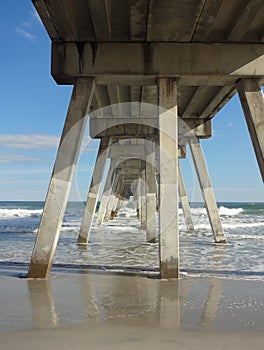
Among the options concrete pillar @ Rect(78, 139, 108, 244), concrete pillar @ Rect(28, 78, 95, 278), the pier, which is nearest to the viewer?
the pier

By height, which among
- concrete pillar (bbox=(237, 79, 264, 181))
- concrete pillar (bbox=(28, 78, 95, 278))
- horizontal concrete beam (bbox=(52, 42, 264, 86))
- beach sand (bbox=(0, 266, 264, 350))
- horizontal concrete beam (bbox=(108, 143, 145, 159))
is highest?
horizontal concrete beam (bbox=(108, 143, 145, 159))

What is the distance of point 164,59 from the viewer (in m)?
6.09

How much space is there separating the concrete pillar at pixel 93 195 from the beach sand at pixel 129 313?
5.51 meters

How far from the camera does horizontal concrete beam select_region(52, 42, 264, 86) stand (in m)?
6.06

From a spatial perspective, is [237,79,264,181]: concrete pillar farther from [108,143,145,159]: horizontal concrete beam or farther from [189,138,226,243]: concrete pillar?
[108,143,145,159]: horizontal concrete beam

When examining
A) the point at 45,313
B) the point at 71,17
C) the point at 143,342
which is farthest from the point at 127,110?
the point at 143,342

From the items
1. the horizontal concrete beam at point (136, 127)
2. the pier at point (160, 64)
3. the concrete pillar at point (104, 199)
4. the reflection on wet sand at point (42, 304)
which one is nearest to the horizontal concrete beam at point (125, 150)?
the concrete pillar at point (104, 199)

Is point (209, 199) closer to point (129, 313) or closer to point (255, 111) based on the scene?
point (255, 111)

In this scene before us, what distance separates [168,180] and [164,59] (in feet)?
6.76

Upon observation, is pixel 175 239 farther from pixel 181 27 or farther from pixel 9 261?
pixel 9 261

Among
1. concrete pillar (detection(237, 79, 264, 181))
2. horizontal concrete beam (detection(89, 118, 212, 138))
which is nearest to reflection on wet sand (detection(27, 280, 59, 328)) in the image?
concrete pillar (detection(237, 79, 264, 181))

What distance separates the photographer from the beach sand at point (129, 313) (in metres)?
2.94

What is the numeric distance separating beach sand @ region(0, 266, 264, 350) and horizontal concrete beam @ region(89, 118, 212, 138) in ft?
21.5

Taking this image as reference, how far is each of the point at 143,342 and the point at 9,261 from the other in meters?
5.64
